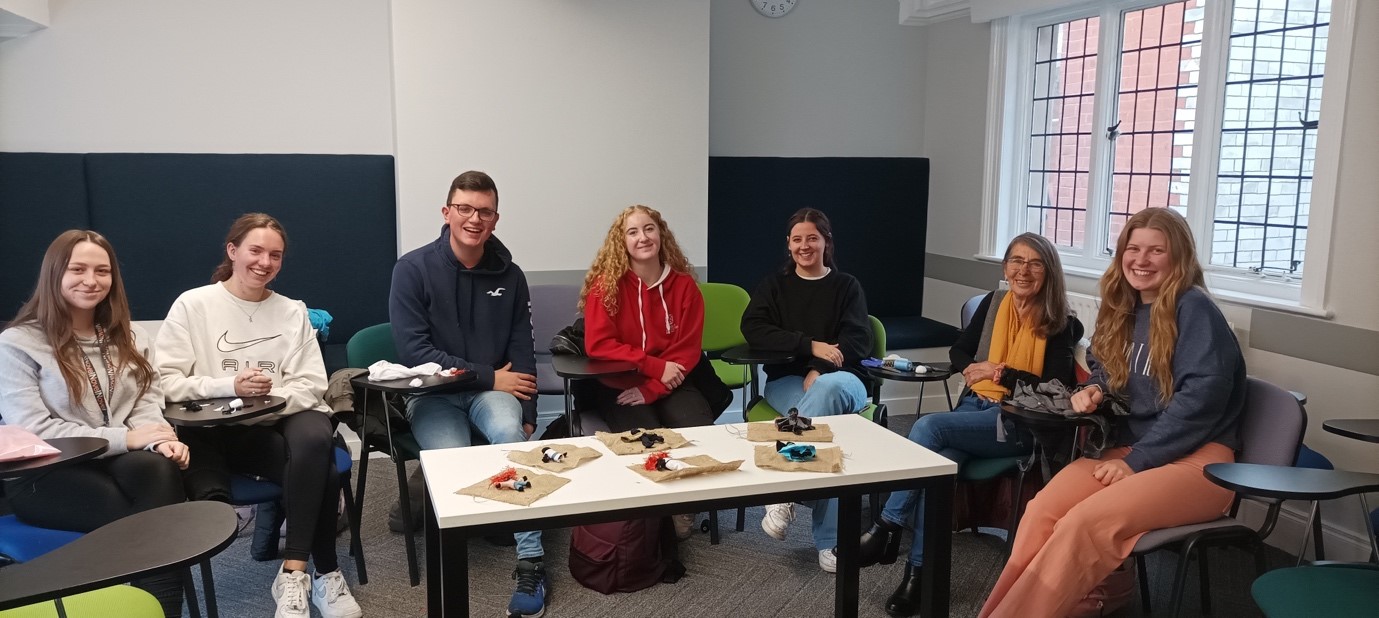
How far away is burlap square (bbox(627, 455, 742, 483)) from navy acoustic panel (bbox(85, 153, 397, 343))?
2.62 metres

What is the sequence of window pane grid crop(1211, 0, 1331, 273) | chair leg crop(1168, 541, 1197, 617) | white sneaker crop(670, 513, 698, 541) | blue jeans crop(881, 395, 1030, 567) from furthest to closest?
window pane grid crop(1211, 0, 1331, 273) < white sneaker crop(670, 513, 698, 541) < blue jeans crop(881, 395, 1030, 567) < chair leg crop(1168, 541, 1197, 617)

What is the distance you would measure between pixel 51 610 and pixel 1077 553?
7.63 ft

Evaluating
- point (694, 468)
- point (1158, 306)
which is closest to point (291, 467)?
point (694, 468)

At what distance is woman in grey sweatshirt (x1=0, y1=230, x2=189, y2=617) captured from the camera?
2.47 m

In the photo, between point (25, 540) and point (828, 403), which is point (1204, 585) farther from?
point (25, 540)

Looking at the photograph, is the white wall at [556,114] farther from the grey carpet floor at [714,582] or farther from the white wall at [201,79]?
the grey carpet floor at [714,582]

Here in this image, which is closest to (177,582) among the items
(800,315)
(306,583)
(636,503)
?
Answer: (306,583)

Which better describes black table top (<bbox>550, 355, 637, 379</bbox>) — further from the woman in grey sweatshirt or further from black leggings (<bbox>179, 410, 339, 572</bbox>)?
the woman in grey sweatshirt

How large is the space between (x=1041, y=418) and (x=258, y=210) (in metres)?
3.55

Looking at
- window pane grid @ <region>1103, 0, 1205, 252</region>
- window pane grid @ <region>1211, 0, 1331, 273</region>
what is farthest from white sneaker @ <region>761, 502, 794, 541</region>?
window pane grid @ <region>1103, 0, 1205, 252</region>

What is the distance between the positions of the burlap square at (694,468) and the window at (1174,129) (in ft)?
8.23

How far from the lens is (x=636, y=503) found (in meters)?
2.12

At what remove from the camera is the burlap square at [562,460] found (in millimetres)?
2312

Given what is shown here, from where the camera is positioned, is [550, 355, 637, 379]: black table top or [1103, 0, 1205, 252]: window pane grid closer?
[550, 355, 637, 379]: black table top
